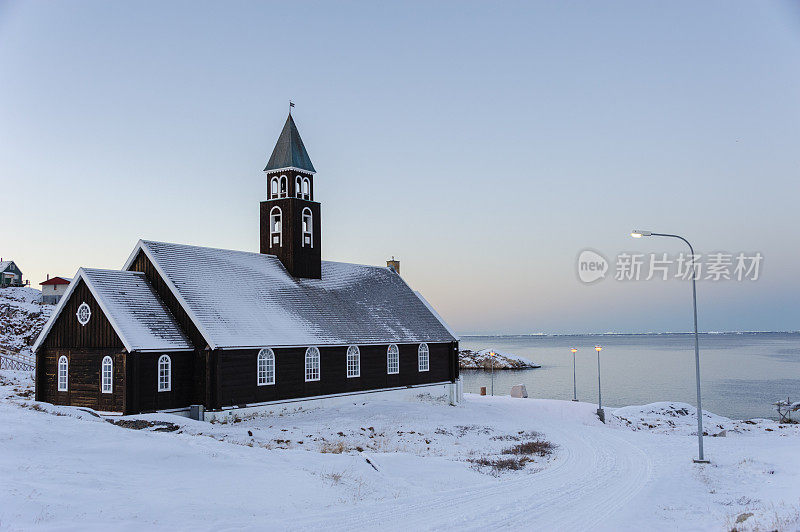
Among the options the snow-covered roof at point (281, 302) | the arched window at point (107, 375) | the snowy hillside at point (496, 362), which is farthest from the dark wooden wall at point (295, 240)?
the snowy hillside at point (496, 362)

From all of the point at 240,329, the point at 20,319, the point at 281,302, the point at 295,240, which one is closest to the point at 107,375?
the point at 240,329

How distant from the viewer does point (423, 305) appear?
51.5m

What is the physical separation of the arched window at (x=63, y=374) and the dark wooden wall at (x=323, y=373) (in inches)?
322

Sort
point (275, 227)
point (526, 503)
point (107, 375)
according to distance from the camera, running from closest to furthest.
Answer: point (526, 503) → point (107, 375) → point (275, 227)

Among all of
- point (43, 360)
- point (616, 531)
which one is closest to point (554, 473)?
point (616, 531)

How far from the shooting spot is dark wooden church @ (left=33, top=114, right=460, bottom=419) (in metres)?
32.6

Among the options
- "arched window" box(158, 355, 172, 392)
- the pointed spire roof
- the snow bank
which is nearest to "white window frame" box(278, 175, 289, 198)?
the pointed spire roof

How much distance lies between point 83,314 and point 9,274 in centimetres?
9451

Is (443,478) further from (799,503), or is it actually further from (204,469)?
(799,503)

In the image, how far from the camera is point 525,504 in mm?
16938

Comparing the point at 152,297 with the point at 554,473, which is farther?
the point at 152,297

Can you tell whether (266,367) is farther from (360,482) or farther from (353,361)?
(360,482)

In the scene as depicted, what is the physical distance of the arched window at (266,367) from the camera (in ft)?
117

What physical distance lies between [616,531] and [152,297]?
2755cm
